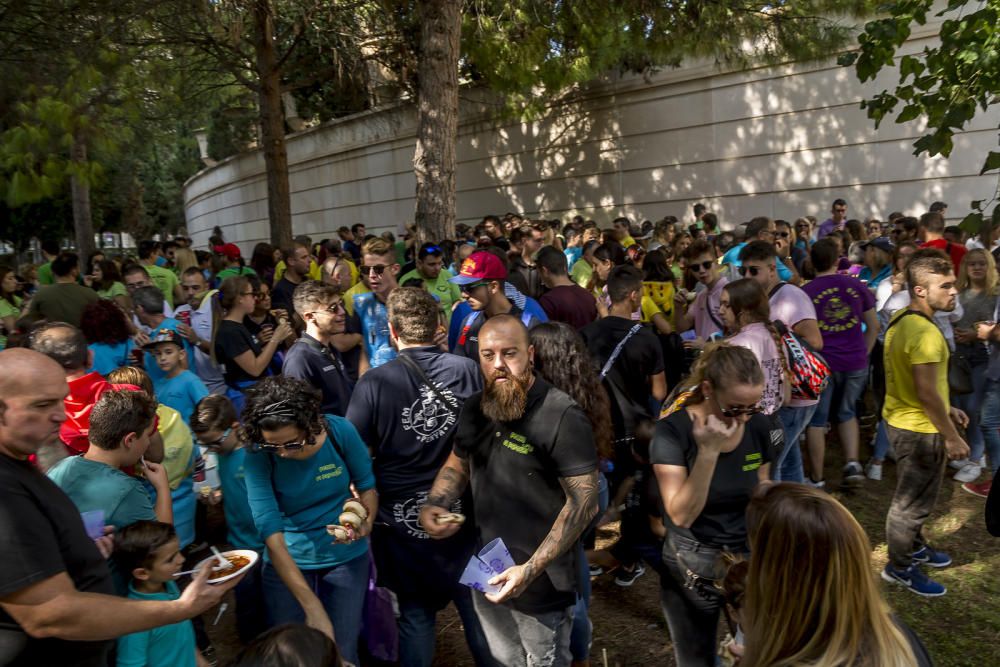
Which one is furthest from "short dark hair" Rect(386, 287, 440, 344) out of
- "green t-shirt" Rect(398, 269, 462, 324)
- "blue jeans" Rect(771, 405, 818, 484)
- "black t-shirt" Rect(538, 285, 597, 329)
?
"green t-shirt" Rect(398, 269, 462, 324)

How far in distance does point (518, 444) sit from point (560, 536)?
1.22 ft

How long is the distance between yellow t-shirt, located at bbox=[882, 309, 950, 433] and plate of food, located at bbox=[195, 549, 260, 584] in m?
3.68

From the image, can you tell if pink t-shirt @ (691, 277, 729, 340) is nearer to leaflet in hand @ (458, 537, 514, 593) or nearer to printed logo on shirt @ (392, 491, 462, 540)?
printed logo on shirt @ (392, 491, 462, 540)

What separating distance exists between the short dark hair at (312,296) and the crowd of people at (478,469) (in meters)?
0.01

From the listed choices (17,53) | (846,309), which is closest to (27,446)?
(846,309)

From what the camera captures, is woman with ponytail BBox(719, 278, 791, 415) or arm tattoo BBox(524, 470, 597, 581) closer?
arm tattoo BBox(524, 470, 597, 581)

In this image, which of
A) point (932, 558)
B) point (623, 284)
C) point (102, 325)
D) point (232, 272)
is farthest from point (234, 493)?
point (232, 272)

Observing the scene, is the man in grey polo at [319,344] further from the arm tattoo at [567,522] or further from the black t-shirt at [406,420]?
the arm tattoo at [567,522]

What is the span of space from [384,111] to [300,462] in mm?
18039

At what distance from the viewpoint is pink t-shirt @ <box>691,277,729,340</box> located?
586 centimetres

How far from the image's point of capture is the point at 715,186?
47.9ft

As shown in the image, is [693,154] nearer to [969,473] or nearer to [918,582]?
[969,473]

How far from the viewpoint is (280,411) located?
9.41 feet

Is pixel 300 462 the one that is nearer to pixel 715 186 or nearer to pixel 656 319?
pixel 656 319
